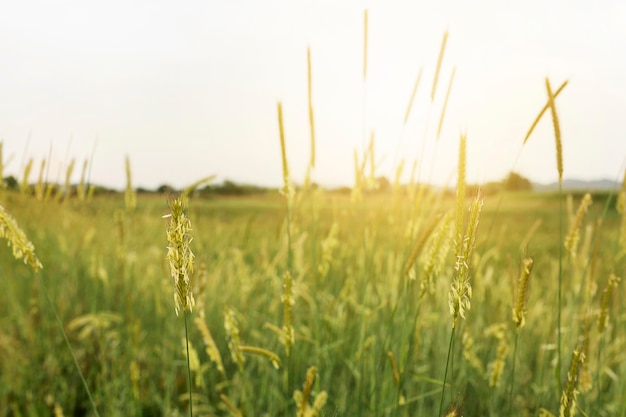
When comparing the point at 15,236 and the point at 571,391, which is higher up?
the point at 15,236

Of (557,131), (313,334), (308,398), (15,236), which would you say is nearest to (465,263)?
(308,398)

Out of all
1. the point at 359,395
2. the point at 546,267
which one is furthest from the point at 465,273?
the point at 546,267

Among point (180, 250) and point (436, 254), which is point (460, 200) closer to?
point (436, 254)

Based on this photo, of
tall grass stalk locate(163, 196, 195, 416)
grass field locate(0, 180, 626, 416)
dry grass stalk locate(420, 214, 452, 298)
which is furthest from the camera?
grass field locate(0, 180, 626, 416)

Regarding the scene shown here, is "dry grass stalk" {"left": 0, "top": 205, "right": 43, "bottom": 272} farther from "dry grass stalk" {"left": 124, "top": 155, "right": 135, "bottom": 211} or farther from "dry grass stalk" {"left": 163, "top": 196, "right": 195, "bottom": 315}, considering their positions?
"dry grass stalk" {"left": 124, "top": 155, "right": 135, "bottom": 211}

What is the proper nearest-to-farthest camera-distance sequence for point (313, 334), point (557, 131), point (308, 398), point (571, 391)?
1. point (571, 391)
2. point (308, 398)
3. point (557, 131)
4. point (313, 334)

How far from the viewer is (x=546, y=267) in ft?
23.2

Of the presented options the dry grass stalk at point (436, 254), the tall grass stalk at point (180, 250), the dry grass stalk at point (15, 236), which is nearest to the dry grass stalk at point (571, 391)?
the dry grass stalk at point (436, 254)

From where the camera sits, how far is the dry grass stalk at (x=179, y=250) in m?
0.85

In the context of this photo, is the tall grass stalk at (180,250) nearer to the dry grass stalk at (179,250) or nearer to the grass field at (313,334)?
the dry grass stalk at (179,250)

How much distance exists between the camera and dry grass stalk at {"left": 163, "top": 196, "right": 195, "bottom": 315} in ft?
2.77

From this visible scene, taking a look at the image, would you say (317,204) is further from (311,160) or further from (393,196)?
(311,160)

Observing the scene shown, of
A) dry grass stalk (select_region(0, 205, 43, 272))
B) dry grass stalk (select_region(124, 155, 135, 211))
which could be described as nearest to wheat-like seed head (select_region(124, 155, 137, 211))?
dry grass stalk (select_region(124, 155, 135, 211))

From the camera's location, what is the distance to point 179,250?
2.79 feet
